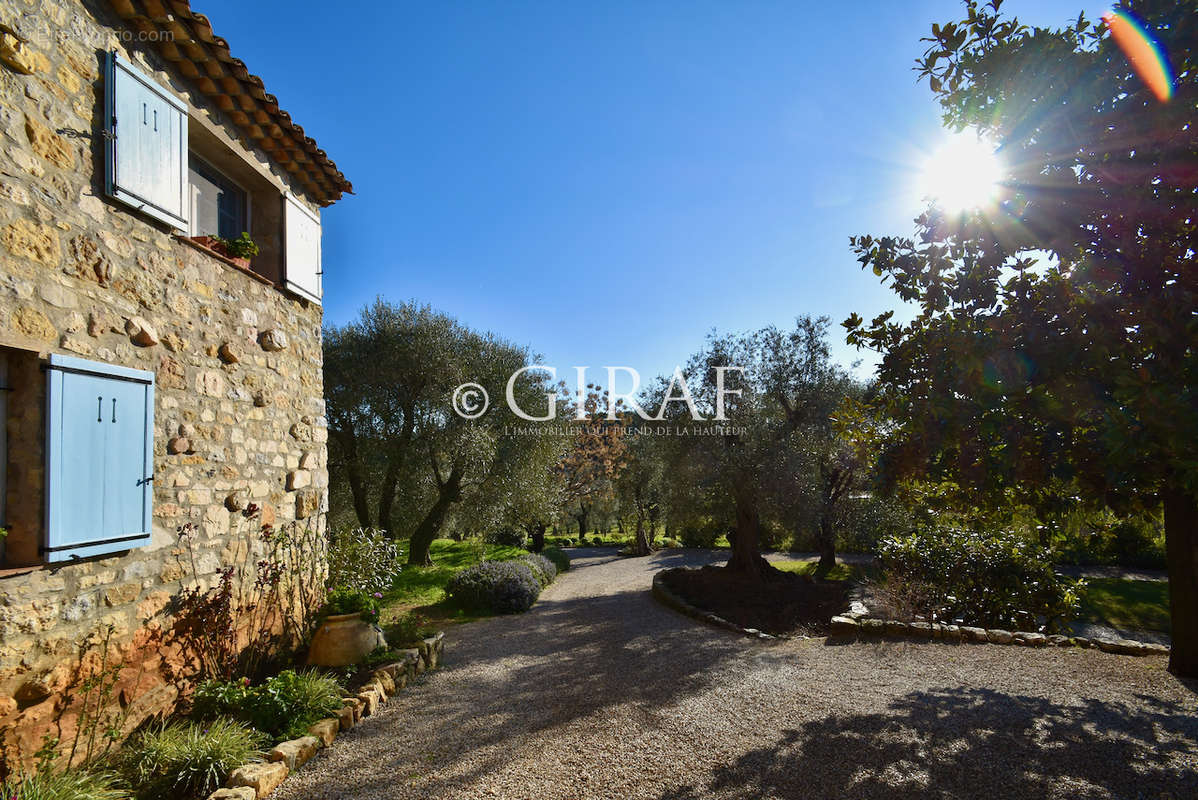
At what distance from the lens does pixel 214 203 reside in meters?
5.38

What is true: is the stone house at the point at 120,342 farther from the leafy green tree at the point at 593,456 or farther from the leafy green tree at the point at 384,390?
the leafy green tree at the point at 593,456

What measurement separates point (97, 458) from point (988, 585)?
9.81m

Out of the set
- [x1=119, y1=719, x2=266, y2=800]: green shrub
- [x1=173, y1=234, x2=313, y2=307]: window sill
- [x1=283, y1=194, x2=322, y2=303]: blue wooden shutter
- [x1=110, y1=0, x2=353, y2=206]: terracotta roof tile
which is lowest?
[x1=119, y1=719, x2=266, y2=800]: green shrub

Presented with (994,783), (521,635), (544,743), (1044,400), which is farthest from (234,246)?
(994,783)

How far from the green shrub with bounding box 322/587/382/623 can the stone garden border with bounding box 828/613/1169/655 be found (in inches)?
221

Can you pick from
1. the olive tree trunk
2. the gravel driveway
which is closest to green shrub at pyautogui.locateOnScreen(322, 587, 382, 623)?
the gravel driveway

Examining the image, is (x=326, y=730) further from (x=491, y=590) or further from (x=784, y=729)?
(x=491, y=590)

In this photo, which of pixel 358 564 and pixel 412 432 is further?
pixel 412 432

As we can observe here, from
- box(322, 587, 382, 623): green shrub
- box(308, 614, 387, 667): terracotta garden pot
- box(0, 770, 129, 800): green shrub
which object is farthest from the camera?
box(322, 587, 382, 623): green shrub

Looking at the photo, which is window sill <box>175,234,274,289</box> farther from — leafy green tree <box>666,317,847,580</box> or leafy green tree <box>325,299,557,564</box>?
leafy green tree <box>666,317,847,580</box>

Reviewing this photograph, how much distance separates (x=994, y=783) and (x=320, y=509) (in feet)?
20.7

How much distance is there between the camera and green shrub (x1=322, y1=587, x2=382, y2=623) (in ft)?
18.1

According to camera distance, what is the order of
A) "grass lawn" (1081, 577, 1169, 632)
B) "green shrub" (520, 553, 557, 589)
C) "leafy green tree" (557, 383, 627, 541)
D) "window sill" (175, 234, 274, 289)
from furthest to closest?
"leafy green tree" (557, 383, 627, 541) → "green shrub" (520, 553, 557, 589) → "grass lawn" (1081, 577, 1169, 632) → "window sill" (175, 234, 274, 289)

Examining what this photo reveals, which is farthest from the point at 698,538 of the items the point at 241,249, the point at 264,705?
the point at 241,249
